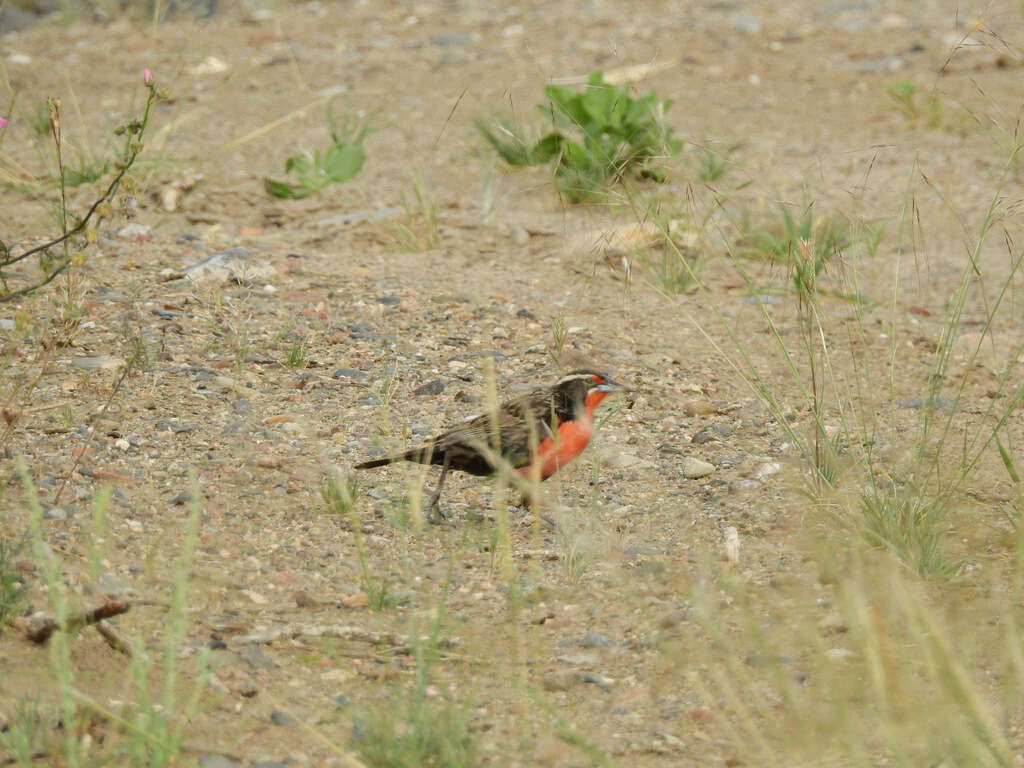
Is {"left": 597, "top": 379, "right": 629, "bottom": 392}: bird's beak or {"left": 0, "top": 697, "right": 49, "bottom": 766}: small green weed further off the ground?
{"left": 0, "top": 697, "right": 49, "bottom": 766}: small green weed

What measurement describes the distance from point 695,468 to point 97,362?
2295 mm

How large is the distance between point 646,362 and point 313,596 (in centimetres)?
236

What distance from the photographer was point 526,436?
14.3 ft

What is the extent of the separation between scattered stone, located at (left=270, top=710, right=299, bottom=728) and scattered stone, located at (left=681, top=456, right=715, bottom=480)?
205cm

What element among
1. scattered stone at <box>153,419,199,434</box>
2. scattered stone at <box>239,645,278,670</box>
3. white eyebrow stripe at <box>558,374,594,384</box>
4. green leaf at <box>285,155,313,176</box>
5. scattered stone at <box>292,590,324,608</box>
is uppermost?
white eyebrow stripe at <box>558,374,594,384</box>

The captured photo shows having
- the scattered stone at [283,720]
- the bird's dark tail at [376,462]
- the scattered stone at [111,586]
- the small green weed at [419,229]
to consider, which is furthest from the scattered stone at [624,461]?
the small green weed at [419,229]

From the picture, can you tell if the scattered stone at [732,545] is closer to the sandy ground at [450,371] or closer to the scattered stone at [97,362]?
the sandy ground at [450,371]

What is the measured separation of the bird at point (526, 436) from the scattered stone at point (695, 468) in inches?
16.9

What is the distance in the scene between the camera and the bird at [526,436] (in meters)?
4.25

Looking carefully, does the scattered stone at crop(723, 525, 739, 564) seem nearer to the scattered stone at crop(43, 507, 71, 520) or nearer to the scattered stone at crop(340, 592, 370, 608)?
the scattered stone at crop(340, 592, 370, 608)

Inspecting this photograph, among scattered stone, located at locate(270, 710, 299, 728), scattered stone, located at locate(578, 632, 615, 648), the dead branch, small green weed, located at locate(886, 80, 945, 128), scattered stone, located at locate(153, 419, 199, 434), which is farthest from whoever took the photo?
small green weed, located at locate(886, 80, 945, 128)

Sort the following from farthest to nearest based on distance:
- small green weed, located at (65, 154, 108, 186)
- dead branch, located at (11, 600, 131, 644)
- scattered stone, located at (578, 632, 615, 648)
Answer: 1. small green weed, located at (65, 154, 108, 186)
2. scattered stone, located at (578, 632, 615, 648)
3. dead branch, located at (11, 600, 131, 644)

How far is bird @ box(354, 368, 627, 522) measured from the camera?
4.25 m

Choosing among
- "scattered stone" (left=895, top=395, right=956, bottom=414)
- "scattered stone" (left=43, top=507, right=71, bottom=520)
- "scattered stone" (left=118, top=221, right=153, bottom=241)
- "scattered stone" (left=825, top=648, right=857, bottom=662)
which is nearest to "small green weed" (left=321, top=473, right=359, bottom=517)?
"scattered stone" (left=43, top=507, right=71, bottom=520)
